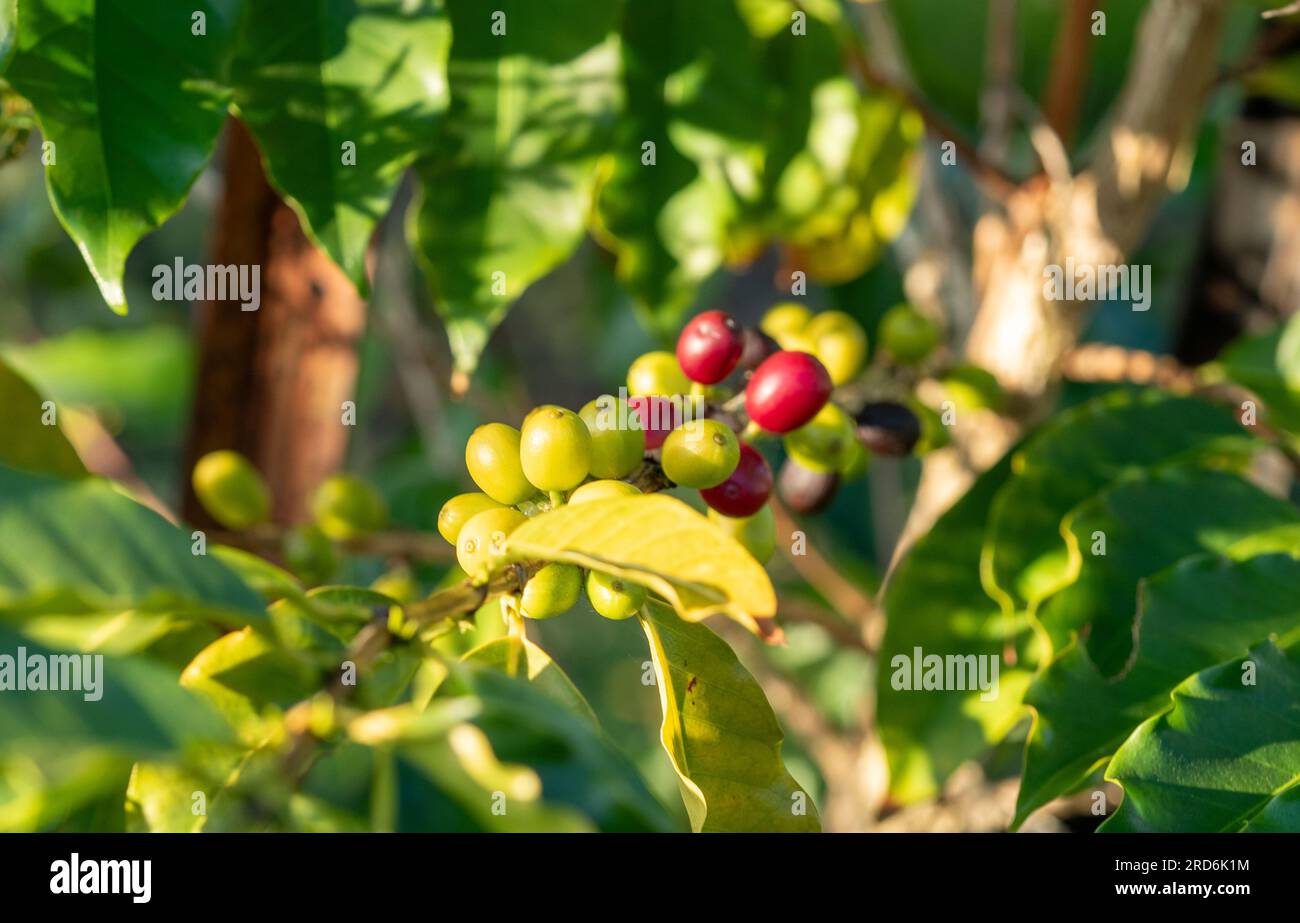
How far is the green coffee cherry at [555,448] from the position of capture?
704mm

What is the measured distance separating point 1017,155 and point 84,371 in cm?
202

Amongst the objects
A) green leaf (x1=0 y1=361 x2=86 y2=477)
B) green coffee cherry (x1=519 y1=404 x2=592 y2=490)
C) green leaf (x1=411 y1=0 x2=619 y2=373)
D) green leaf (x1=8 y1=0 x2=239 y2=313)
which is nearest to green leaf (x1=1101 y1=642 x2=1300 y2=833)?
green coffee cherry (x1=519 y1=404 x2=592 y2=490)

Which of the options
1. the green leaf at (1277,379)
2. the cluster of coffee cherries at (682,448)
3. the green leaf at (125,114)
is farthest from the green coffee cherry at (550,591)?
the green leaf at (1277,379)

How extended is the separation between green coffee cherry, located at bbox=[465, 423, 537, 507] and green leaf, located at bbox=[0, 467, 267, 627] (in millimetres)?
203

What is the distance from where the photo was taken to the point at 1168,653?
80 cm

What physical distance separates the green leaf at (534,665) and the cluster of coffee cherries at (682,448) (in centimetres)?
4

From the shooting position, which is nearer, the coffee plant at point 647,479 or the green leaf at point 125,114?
the coffee plant at point 647,479

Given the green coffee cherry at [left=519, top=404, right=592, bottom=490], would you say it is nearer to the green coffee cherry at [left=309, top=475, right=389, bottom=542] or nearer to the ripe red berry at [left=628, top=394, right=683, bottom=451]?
the ripe red berry at [left=628, top=394, right=683, bottom=451]

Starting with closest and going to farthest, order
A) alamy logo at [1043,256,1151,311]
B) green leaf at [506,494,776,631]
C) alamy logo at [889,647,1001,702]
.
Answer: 1. green leaf at [506,494,776,631]
2. alamy logo at [889,647,1001,702]
3. alamy logo at [1043,256,1151,311]

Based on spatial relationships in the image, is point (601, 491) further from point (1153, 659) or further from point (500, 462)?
point (1153, 659)

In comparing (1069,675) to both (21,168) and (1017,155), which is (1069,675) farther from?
(21,168)

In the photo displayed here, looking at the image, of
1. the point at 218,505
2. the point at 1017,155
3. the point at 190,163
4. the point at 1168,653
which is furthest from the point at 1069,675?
the point at 1017,155

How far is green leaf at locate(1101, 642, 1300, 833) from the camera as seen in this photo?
0.68m

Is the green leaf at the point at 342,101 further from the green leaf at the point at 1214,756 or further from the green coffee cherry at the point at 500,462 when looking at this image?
the green leaf at the point at 1214,756
